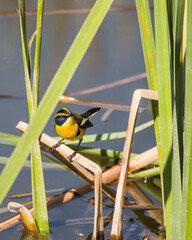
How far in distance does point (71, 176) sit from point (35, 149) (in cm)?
133

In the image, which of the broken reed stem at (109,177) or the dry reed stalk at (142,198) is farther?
the broken reed stem at (109,177)

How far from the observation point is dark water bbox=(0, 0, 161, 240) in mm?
2510

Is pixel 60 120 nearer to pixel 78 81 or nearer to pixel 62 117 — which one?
pixel 62 117

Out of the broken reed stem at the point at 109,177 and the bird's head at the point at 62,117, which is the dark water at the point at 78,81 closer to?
the broken reed stem at the point at 109,177

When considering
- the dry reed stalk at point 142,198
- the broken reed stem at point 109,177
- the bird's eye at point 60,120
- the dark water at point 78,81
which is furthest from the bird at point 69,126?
the dry reed stalk at point 142,198

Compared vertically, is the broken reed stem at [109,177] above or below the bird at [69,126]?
below

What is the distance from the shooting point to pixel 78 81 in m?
4.91

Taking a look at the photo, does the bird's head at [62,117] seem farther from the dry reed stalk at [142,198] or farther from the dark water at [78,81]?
the dry reed stalk at [142,198]

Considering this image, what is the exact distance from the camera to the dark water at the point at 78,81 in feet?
8.23

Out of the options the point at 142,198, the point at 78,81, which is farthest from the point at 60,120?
the point at 78,81

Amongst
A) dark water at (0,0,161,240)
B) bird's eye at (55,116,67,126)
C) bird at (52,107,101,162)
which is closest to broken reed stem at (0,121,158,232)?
dark water at (0,0,161,240)

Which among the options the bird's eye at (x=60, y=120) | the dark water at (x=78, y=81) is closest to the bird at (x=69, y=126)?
the bird's eye at (x=60, y=120)

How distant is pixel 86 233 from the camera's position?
238 centimetres

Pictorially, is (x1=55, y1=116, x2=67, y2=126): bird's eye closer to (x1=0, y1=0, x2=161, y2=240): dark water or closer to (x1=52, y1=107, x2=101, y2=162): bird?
(x1=52, y1=107, x2=101, y2=162): bird
